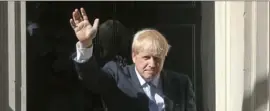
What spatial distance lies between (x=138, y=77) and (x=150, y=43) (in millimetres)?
171

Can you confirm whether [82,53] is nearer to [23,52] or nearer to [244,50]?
[23,52]

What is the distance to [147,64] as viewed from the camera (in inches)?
97.3

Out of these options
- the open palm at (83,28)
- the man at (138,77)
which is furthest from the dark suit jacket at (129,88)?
the open palm at (83,28)

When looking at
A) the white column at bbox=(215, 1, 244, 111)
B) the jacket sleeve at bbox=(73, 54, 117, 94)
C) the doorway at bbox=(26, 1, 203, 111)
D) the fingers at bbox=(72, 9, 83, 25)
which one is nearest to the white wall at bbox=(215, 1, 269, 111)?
the white column at bbox=(215, 1, 244, 111)

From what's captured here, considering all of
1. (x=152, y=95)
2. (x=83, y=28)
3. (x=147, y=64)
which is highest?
(x=83, y=28)

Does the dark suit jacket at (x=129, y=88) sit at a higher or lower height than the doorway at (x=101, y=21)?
lower

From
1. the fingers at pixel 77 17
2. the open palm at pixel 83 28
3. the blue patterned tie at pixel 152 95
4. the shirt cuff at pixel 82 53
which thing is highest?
the fingers at pixel 77 17

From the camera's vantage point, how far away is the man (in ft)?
8.02

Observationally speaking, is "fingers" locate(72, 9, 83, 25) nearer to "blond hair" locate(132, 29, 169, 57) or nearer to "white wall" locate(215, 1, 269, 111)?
"blond hair" locate(132, 29, 169, 57)

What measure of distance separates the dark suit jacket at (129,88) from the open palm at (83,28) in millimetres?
135

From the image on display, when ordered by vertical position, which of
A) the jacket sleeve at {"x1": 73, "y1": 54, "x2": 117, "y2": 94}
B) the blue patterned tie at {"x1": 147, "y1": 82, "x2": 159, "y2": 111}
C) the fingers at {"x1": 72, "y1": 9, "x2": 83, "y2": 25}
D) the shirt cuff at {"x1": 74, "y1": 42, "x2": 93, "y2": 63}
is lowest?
the blue patterned tie at {"x1": 147, "y1": 82, "x2": 159, "y2": 111}

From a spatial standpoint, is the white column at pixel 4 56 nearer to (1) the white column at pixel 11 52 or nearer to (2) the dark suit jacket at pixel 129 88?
(1) the white column at pixel 11 52

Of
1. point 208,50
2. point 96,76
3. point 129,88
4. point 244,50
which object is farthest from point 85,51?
point 244,50

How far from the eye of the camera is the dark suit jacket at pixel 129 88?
2.46 m
